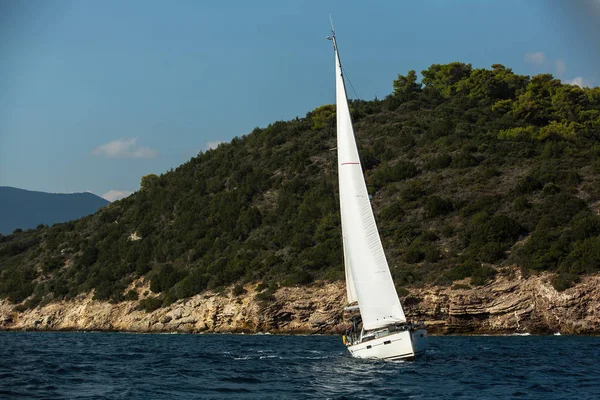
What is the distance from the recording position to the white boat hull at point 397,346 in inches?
1132

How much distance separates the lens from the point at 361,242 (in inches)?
1180

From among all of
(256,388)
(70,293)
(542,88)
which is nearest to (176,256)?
(70,293)

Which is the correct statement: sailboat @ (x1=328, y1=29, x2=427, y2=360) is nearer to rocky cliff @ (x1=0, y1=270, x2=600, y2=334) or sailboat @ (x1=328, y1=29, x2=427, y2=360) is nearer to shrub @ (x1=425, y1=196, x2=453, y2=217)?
rocky cliff @ (x1=0, y1=270, x2=600, y2=334)

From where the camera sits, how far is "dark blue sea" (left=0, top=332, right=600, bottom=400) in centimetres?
2373

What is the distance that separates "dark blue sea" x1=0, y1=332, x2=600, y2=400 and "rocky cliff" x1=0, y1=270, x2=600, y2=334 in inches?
177

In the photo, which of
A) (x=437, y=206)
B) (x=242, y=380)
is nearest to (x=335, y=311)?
(x=437, y=206)

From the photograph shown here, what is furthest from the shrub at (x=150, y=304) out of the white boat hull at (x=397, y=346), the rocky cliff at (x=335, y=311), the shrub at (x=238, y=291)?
the white boat hull at (x=397, y=346)

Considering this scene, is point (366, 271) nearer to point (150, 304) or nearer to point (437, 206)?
point (437, 206)

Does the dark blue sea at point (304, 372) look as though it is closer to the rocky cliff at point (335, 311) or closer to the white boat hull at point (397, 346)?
the white boat hull at point (397, 346)

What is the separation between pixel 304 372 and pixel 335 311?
24596mm

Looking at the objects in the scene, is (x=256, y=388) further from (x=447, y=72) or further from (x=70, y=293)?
(x=447, y=72)

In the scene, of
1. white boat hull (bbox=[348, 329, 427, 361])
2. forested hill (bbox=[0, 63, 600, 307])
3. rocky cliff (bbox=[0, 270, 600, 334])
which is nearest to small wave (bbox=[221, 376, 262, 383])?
white boat hull (bbox=[348, 329, 427, 361])

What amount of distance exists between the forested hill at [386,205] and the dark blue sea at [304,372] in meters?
15.0

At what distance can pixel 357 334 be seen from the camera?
3269cm
